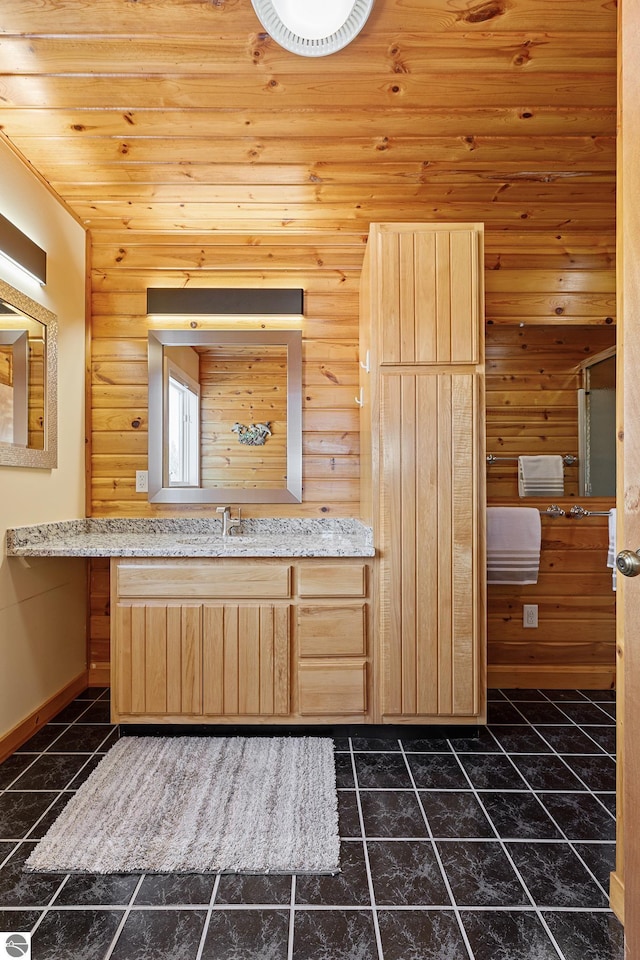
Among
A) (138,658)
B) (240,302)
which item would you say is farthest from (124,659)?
(240,302)

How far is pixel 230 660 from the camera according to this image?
224 cm

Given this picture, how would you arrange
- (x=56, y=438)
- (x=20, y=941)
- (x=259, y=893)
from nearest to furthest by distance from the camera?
(x=20, y=941)
(x=259, y=893)
(x=56, y=438)

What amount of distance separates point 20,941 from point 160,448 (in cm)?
205

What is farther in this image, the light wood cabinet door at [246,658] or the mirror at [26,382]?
the light wood cabinet door at [246,658]

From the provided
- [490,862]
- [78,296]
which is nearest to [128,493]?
[78,296]

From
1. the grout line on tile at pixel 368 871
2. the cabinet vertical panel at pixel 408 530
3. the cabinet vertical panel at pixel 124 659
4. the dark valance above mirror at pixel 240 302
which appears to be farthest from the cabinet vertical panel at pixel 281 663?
the dark valance above mirror at pixel 240 302

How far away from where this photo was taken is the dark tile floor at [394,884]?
127 centimetres

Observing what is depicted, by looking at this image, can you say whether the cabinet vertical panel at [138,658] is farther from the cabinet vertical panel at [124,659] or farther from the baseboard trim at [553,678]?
the baseboard trim at [553,678]

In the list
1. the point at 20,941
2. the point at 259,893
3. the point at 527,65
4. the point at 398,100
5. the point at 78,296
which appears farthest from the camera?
the point at 78,296

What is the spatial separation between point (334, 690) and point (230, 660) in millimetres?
468

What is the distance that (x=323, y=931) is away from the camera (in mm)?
1305

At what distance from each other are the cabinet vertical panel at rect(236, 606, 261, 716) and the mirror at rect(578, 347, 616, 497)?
1.92m

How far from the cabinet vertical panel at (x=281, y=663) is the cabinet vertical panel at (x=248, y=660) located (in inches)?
2.9

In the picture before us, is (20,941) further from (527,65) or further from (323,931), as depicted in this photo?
(527,65)
